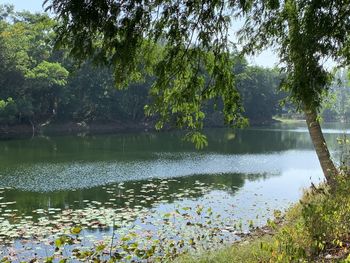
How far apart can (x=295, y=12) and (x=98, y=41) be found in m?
2.92

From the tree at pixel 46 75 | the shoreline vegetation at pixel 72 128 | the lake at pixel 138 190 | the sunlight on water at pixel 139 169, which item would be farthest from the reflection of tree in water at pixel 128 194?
the shoreline vegetation at pixel 72 128

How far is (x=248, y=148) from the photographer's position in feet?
120

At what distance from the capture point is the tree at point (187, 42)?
14.9ft

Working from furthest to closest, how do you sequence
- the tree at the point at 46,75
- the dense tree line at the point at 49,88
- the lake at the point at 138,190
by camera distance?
1. the tree at the point at 46,75
2. the dense tree line at the point at 49,88
3. the lake at the point at 138,190

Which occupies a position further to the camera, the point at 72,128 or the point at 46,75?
the point at 72,128

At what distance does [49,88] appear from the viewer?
170 feet

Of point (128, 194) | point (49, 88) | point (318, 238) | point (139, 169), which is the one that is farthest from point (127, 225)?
point (49, 88)

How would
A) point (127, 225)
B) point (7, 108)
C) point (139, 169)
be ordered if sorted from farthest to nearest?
point (7, 108), point (139, 169), point (127, 225)

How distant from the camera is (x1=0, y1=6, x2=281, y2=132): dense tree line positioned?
42656mm

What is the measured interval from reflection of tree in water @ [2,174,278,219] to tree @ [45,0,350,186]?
8696 millimetres

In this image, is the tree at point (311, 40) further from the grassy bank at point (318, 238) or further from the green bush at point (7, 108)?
the green bush at point (7, 108)

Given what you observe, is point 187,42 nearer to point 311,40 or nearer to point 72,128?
point 311,40

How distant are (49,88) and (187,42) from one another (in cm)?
4949

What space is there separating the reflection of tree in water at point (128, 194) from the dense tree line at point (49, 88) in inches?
757
